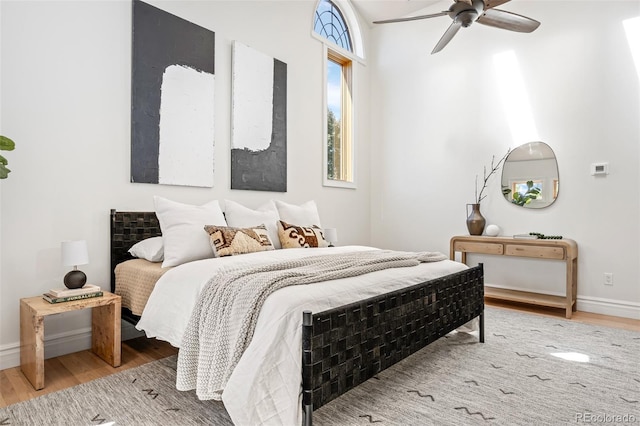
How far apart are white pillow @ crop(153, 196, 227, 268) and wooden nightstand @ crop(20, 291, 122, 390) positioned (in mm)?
424

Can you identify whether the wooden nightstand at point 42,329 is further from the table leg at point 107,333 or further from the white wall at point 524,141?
the white wall at point 524,141

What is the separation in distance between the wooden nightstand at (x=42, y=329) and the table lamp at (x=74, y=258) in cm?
A: 15

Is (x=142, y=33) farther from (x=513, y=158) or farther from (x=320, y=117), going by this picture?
(x=513, y=158)

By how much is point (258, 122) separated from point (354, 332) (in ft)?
8.91

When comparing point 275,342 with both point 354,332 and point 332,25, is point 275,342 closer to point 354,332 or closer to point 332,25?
point 354,332

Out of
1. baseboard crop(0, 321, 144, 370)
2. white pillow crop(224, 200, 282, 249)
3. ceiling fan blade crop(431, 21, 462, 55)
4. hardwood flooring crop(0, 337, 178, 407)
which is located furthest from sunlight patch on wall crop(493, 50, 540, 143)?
baseboard crop(0, 321, 144, 370)

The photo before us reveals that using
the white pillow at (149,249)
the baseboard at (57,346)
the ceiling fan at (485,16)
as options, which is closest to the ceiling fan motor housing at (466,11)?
the ceiling fan at (485,16)

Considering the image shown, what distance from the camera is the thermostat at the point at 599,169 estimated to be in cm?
366

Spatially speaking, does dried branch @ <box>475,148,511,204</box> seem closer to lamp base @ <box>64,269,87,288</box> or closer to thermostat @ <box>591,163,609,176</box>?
thermostat @ <box>591,163,609,176</box>

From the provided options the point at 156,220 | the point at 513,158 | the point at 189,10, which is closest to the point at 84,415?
the point at 156,220

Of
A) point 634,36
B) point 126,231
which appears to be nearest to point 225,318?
point 126,231

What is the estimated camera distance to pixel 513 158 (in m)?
4.21

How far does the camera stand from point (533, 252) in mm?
3719

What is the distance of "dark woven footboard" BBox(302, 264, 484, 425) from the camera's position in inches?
60.2
